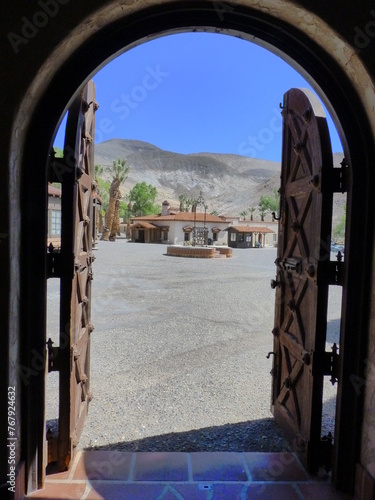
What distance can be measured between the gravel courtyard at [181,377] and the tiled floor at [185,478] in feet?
0.80

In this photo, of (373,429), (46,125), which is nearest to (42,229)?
(46,125)

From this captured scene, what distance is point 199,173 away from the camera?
506 feet

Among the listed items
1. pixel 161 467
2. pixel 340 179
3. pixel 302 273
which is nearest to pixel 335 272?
pixel 302 273

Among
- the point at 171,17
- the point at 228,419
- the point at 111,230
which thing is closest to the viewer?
the point at 171,17

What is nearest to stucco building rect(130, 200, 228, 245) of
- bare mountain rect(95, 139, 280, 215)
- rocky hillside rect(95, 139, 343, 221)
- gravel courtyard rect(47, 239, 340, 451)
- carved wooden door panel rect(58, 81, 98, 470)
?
gravel courtyard rect(47, 239, 340, 451)

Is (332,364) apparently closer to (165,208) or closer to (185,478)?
(185,478)

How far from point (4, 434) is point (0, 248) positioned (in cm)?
111

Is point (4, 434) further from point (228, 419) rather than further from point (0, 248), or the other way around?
point (228, 419)

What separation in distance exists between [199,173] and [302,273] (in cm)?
15523

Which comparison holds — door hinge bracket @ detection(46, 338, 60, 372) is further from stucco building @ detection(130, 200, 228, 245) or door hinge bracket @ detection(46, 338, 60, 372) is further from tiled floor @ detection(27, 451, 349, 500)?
stucco building @ detection(130, 200, 228, 245)

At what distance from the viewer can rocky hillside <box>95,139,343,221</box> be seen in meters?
131

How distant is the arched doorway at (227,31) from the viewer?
231cm

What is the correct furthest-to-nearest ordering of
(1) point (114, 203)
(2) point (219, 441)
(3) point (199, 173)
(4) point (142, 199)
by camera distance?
1. (3) point (199, 173)
2. (4) point (142, 199)
3. (1) point (114, 203)
4. (2) point (219, 441)

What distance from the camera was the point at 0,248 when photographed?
1981mm
